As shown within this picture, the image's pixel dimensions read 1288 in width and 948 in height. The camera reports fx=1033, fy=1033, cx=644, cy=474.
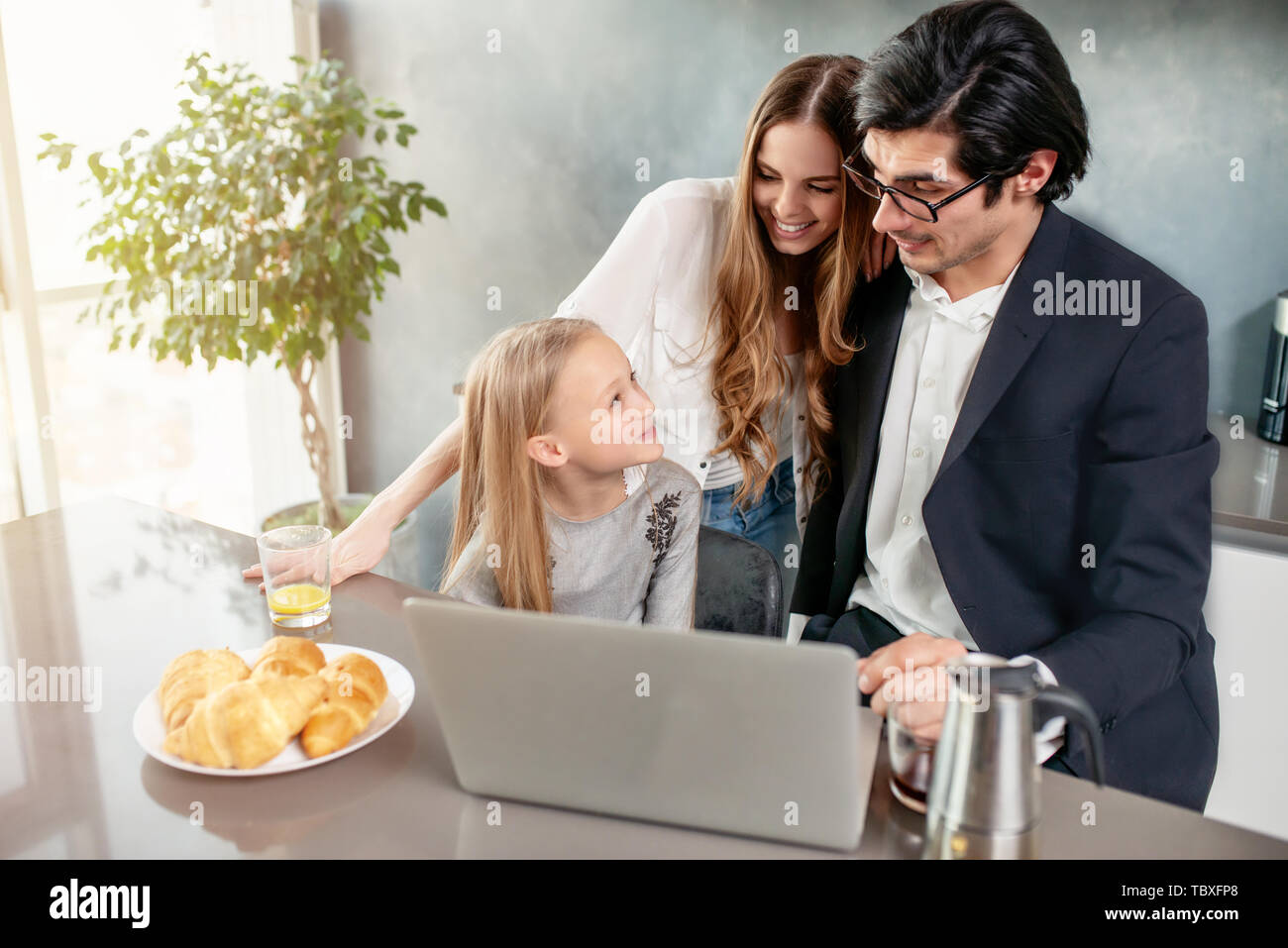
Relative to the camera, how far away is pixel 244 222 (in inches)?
115

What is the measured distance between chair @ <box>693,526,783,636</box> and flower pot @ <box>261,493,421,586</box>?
69.0 inches

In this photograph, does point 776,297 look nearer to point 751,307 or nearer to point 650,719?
point 751,307

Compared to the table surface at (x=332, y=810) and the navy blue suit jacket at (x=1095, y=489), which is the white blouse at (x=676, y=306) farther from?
the table surface at (x=332, y=810)

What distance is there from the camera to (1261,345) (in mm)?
2145

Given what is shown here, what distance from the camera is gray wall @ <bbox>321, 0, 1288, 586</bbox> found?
2.10 meters

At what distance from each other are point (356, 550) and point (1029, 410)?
1.00 metres

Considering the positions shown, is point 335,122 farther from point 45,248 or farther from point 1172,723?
point 1172,723

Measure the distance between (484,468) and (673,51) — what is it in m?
1.74

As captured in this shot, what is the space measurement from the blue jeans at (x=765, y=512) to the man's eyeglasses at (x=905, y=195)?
2.01 feet

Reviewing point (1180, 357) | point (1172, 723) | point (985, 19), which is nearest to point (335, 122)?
point (985, 19)

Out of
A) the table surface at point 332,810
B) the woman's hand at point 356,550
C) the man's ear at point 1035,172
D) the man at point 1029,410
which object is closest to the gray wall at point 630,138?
the woman's hand at point 356,550

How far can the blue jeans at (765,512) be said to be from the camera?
2033mm

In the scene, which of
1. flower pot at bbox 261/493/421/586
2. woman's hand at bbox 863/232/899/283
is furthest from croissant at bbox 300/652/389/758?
flower pot at bbox 261/493/421/586
